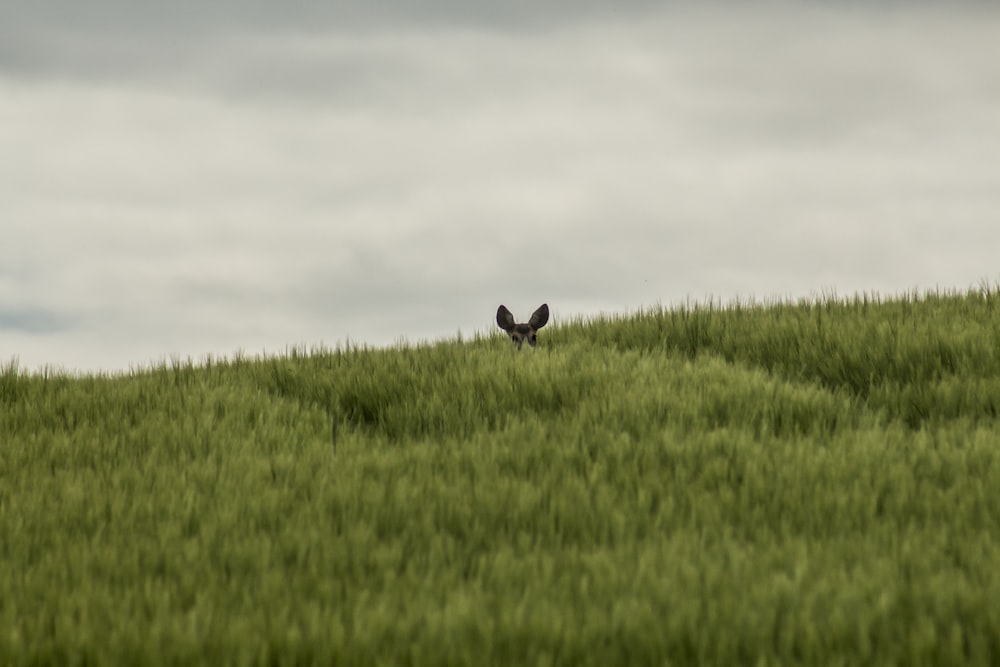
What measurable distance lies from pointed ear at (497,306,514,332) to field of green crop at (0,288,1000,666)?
0.62m

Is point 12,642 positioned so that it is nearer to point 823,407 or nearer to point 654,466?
point 654,466

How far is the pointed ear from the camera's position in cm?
784

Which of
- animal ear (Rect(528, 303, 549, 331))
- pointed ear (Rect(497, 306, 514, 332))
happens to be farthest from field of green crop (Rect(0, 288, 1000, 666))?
pointed ear (Rect(497, 306, 514, 332))

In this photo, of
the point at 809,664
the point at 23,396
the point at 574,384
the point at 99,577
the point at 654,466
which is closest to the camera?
the point at 809,664

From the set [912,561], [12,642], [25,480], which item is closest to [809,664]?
[912,561]

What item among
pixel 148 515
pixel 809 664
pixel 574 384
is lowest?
pixel 809 664

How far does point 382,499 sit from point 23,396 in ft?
13.2

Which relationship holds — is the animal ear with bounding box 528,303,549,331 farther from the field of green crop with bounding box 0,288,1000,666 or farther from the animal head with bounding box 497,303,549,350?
the field of green crop with bounding box 0,288,1000,666

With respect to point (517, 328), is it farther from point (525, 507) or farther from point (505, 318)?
point (525, 507)

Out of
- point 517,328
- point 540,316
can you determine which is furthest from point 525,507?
point 517,328

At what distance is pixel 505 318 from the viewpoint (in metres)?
7.88

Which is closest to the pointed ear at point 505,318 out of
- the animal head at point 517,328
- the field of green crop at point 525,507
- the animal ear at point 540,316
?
the animal head at point 517,328

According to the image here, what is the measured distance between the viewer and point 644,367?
6797 millimetres

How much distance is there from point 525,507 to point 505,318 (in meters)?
3.62
